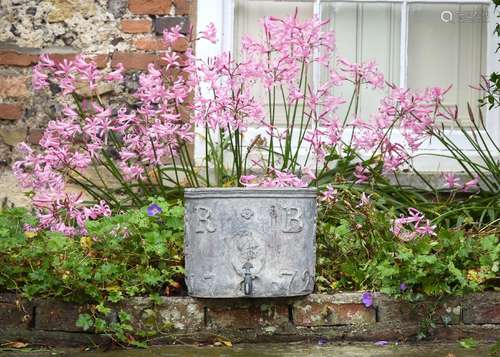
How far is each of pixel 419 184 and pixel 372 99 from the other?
0.51 meters

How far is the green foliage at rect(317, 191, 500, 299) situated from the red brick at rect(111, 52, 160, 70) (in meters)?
1.21

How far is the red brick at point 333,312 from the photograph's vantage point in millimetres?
3914

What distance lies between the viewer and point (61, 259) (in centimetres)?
396

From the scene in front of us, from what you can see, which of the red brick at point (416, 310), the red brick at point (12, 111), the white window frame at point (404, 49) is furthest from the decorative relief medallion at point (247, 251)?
the red brick at point (12, 111)

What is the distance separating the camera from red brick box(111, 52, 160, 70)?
497 centimetres

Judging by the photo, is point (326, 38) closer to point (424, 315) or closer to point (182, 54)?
point (182, 54)

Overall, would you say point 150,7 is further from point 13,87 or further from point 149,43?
point 13,87

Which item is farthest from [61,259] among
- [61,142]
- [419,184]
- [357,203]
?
[419,184]

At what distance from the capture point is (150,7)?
498 cm

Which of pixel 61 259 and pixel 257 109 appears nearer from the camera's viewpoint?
pixel 61 259

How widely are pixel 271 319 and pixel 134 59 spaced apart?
1.61 m

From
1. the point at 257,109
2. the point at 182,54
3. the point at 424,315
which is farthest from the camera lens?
the point at 182,54

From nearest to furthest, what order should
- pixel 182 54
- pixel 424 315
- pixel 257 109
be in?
pixel 424 315
pixel 257 109
pixel 182 54

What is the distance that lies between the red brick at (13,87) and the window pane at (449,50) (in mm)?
1830
